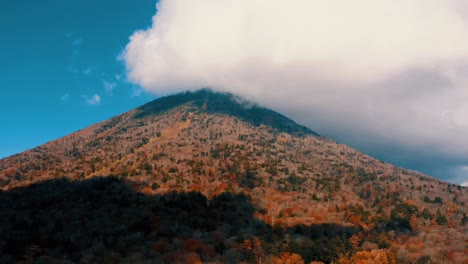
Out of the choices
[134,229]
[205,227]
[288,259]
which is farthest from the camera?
[205,227]

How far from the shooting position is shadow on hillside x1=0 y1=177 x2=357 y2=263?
98.7m

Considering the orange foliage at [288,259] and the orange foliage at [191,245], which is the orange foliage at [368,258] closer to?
the orange foliage at [288,259]

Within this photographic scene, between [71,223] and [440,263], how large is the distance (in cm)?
13156

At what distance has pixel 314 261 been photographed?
105438mm

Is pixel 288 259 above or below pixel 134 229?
below

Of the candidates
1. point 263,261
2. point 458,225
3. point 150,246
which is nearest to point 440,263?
point 263,261

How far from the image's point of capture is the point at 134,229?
126m

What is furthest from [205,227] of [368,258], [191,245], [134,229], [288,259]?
[368,258]

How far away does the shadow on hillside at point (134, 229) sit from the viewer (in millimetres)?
98688

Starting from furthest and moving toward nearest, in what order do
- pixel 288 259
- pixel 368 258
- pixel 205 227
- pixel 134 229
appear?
1. pixel 205 227
2. pixel 134 229
3. pixel 368 258
4. pixel 288 259

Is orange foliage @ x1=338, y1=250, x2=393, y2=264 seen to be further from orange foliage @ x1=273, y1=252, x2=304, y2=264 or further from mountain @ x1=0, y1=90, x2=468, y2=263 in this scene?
orange foliage @ x1=273, y1=252, x2=304, y2=264

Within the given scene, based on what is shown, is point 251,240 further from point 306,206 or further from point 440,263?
point 306,206

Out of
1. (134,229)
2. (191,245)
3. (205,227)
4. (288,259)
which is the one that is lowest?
(288,259)

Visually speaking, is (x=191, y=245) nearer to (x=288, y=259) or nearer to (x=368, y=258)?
(x=288, y=259)
